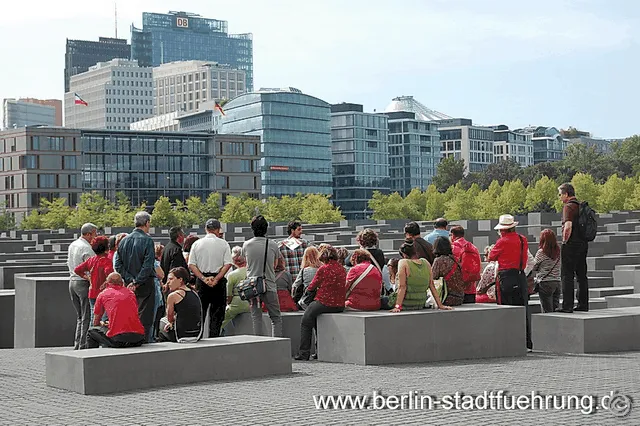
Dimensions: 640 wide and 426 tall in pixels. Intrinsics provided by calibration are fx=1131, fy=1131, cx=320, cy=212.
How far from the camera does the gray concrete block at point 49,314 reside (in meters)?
18.2

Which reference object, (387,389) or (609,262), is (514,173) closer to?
(609,262)

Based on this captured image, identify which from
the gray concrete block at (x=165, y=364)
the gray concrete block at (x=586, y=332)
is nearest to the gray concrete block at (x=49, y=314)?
the gray concrete block at (x=165, y=364)

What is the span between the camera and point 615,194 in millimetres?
100375

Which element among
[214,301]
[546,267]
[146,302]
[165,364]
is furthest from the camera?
[546,267]

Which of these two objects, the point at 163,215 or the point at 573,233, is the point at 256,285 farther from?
the point at 163,215

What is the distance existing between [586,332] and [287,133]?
465 feet

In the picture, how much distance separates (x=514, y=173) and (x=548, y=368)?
133406mm

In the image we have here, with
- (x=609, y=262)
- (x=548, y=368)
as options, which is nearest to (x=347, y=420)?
(x=548, y=368)

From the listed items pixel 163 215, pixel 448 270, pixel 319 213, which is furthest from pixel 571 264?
pixel 163 215

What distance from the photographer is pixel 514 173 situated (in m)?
144

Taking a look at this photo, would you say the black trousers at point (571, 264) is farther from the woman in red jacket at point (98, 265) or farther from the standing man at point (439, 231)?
the woman in red jacket at point (98, 265)

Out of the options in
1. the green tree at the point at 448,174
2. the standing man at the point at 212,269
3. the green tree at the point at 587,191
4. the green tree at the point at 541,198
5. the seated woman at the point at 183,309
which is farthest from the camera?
the green tree at the point at 448,174

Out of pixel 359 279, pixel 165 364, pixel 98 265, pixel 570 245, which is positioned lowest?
pixel 165 364

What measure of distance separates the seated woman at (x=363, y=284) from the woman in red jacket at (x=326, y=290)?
30 centimetres
